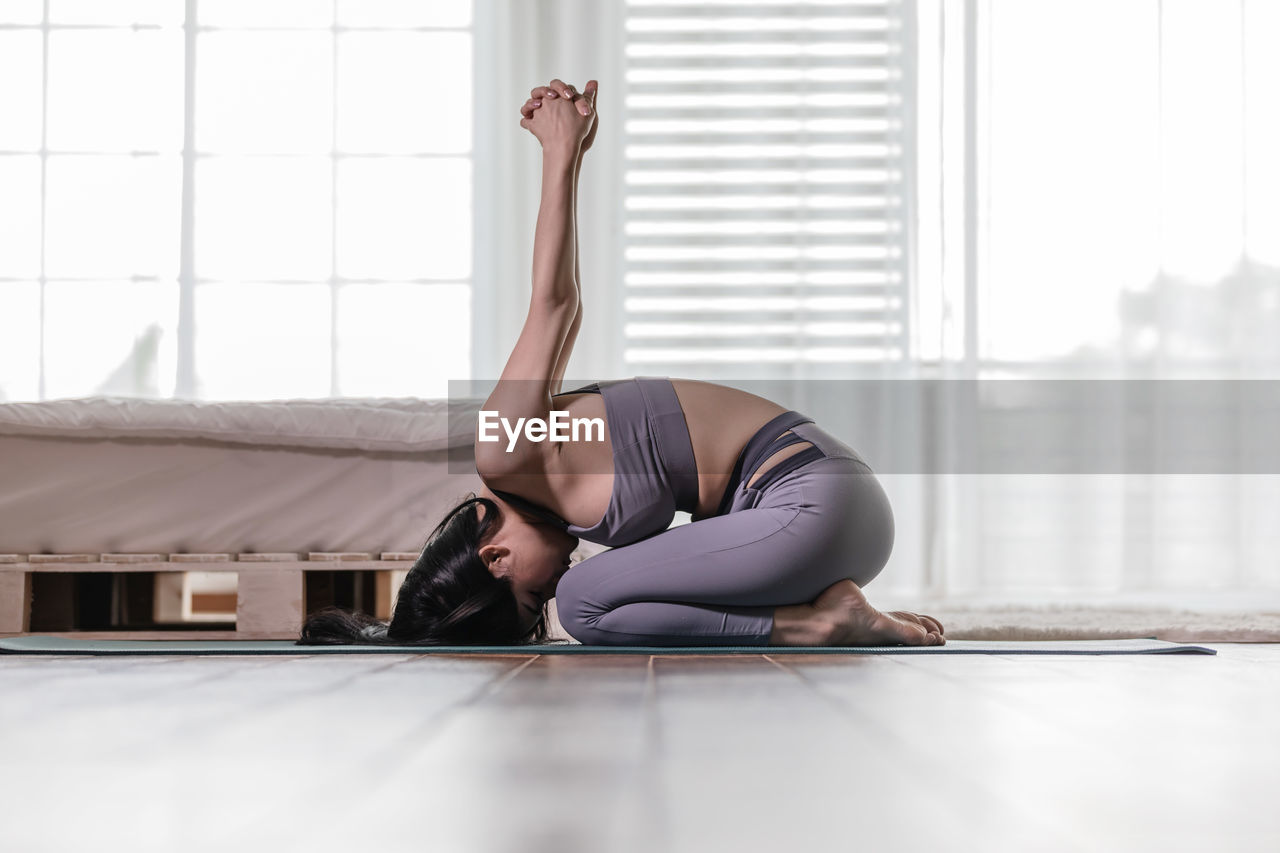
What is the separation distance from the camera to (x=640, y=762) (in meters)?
0.59

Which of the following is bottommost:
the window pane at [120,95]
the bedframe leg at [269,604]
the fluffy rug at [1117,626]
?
the fluffy rug at [1117,626]

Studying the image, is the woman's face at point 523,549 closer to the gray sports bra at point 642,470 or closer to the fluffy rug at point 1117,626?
the gray sports bra at point 642,470

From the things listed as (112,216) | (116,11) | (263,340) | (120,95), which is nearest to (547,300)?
(263,340)

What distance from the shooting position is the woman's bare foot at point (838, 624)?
1.36 metres

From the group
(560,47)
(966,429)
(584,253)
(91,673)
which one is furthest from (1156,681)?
(560,47)

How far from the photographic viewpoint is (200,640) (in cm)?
174

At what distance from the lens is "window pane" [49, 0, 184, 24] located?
143 inches

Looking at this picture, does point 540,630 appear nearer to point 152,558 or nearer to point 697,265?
point 152,558

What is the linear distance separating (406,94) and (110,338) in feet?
4.36

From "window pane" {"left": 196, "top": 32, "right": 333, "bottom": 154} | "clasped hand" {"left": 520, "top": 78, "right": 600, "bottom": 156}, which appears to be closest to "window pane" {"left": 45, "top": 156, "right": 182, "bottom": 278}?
"window pane" {"left": 196, "top": 32, "right": 333, "bottom": 154}

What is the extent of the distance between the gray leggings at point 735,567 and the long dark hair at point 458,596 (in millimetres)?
92

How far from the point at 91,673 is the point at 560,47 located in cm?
272

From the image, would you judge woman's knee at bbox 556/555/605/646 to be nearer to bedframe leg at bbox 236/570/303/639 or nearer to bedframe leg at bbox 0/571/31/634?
bedframe leg at bbox 236/570/303/639

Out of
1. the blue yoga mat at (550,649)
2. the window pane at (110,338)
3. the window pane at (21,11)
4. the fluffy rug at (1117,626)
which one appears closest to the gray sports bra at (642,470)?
the blue yoga mat at (550,649)
